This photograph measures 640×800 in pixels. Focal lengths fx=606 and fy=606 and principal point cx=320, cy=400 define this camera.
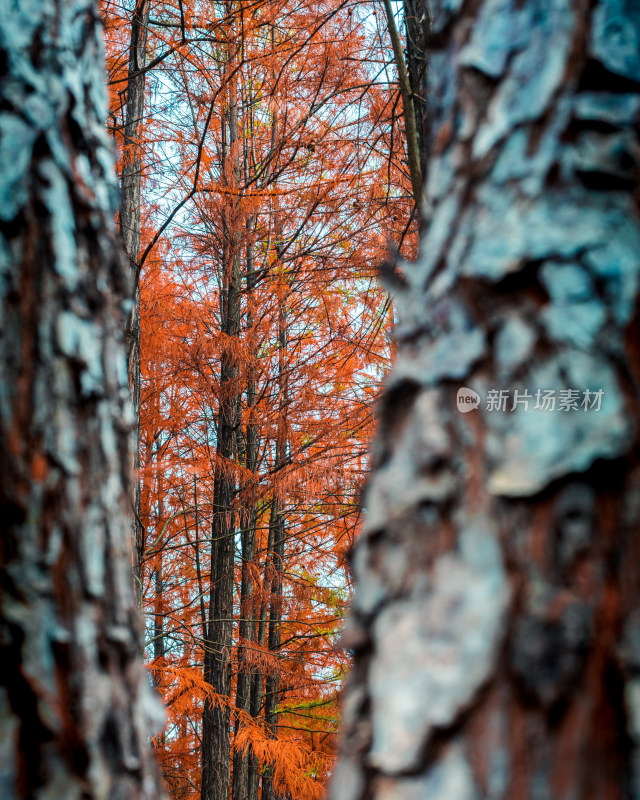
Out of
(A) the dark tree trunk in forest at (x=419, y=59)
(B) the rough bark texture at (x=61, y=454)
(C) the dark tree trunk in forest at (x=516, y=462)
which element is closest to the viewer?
(C) the dark tree trunk in forest at (x=516, y=462)

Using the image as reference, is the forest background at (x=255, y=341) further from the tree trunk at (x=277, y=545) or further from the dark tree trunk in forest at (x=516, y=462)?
the dark tree trunk in forest at (x=516, y=462)

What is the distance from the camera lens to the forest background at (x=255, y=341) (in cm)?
481

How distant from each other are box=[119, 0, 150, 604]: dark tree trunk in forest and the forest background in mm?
26

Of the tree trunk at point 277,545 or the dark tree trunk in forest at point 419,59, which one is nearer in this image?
the dark tree trunk in forest at point 419,59

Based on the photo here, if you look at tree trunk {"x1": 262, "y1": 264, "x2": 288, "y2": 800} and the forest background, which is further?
tree trunk {"x1": 262, "y1": 264, "x2": 288, "y2": 800}

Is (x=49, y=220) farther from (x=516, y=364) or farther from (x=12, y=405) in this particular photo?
(x=516, y=364)

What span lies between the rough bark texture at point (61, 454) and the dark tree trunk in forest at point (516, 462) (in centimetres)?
28

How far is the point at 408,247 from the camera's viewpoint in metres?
3.56

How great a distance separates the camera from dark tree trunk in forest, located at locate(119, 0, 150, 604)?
11.1 feet

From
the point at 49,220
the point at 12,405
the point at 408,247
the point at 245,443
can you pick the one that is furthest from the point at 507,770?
the point at 245,443

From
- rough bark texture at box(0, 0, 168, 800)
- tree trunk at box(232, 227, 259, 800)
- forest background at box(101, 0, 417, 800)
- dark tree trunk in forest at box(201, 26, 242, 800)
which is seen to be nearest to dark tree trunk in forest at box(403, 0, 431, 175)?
forest background at box(101, 0, 417, 800)

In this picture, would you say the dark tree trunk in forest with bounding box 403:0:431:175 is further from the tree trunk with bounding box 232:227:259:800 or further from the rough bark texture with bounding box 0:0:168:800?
the tree trunk with bounding box 232:227:259:800

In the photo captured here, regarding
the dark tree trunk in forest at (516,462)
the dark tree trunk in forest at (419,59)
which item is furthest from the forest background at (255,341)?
the dark tree trunk in forest at (516,462)

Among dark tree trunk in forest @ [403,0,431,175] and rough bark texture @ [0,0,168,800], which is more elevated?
dark tree trunk in forest @ [403,0,431,175]
